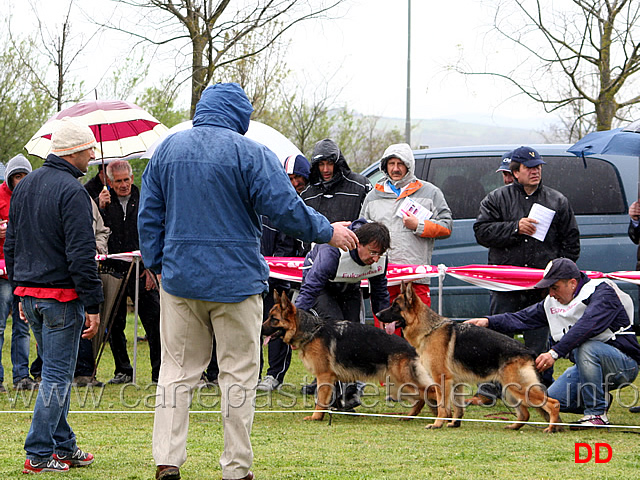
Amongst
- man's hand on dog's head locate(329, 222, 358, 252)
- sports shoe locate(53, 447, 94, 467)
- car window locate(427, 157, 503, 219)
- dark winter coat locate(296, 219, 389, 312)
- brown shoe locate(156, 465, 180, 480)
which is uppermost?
car window locate(427, 157, 503, 219)

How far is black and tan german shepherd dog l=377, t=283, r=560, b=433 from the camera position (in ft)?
19.6

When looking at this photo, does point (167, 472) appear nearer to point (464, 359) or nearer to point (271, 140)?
point (464, 359)

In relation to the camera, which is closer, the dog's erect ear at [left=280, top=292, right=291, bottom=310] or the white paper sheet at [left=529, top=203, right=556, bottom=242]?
the dog's erect ear at [left=280, top=292, right=291, bottom=310]

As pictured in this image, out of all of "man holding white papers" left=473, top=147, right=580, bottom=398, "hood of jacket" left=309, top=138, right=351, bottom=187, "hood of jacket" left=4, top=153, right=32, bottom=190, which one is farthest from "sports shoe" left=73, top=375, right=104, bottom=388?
"man holding white papers" left=473, top=147, right=580, bottom=398

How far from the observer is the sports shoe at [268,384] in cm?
761

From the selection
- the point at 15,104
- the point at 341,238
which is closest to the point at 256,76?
the point at 15,104

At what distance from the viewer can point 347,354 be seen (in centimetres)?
646

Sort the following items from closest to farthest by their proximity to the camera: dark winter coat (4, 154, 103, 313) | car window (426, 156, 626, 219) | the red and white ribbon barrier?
dark winter coat (4, 154, 103, 313)
the red and white ribbon barrier
car window (426, 156, 626, 219)

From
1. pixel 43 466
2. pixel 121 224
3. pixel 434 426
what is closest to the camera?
pixel 43 466

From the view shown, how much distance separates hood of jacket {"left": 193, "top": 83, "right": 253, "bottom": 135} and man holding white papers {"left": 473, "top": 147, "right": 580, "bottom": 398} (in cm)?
386

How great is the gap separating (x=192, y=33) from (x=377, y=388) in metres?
7.69

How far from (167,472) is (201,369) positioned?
0.54 metres

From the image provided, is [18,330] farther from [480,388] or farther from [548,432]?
[548,432]

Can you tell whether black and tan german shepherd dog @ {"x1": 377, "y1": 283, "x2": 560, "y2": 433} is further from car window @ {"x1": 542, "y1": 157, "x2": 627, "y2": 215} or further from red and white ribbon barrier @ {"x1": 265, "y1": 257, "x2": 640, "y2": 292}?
car window @ {"x1": 542, "y1": 157, "x2": 627, "y2": 215}
